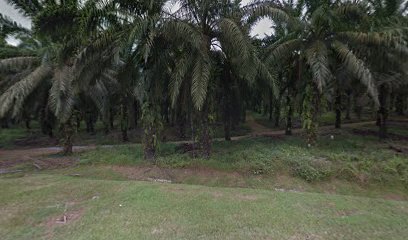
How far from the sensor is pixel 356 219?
602 cm

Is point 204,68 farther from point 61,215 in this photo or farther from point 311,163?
point 61,215

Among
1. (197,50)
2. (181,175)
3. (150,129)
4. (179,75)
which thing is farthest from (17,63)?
(181,175)

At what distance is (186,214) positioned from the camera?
247 inches

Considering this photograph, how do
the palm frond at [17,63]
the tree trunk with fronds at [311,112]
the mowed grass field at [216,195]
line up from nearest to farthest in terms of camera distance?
the mowed grass field at [216,195], the tree trunk with fronds at [311,112], the palm frond at [17,63]

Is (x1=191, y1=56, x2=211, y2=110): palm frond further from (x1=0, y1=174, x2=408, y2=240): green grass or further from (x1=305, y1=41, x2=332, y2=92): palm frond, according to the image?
(x1=305, y1=41, x2=332, y2=92): palm frond

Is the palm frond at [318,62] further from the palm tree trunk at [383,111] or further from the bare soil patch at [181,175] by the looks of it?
the palm tree trunk at [383,111]

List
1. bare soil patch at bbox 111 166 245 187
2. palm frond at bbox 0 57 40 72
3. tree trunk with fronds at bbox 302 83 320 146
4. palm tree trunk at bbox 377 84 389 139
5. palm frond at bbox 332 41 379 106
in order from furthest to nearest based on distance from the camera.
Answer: palm tree trunk at bbox 377 84 389 139
palm frond at bbox 0 57 40 72
tree trunk with fronds at bbox 302 83 320 146
palm frond at bbox 332 41 379 106
bare soil patch at bbox 111 166 245 187

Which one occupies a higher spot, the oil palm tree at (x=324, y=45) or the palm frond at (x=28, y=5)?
the palm frond at (x=28, y=5)

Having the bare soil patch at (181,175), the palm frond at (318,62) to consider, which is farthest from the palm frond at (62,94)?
the palm frond at (318,62)

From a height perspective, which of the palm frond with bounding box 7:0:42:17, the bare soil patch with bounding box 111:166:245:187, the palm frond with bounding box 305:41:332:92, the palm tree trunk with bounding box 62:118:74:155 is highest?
the palm frond with bounding box 7:0:42:17

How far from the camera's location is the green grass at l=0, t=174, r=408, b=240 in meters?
5.46

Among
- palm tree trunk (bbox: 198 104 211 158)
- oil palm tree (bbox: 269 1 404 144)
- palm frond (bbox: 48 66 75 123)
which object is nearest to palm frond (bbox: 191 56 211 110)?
palm tree trunk (bbox: 198 104 211 158)

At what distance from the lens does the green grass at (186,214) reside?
546 cm

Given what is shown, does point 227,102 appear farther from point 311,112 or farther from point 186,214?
point 186,214
